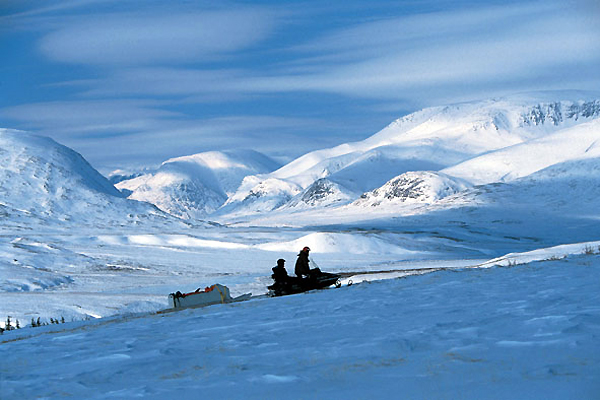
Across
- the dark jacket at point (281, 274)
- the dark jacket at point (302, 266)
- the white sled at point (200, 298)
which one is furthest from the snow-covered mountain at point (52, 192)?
the dark jacket at point (302, 266)

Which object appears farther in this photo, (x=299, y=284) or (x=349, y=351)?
(x=299, y=284)

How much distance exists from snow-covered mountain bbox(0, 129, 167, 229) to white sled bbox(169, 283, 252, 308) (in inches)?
3847

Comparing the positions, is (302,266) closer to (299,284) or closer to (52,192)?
(299,284)

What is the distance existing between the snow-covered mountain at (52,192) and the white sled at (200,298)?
9771 centimetres

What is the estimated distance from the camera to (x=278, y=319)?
1460cm

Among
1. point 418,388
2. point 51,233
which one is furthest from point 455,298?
point 51,233

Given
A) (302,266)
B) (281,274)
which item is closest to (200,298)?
(281,274)

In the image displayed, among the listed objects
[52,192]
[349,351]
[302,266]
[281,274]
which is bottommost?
[349,351]

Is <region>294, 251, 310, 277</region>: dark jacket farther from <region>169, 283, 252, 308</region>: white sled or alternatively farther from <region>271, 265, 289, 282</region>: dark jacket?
<region>169, 283, 252, 308</region>: white sled

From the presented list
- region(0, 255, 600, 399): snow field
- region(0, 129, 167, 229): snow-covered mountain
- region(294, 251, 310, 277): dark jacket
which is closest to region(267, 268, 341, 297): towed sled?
region(294, 251, 310, 277): dark jacket

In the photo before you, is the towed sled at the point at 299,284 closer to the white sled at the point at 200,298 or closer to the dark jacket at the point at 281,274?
the dark jacket at the point at 281,274

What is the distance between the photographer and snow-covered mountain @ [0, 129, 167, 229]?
398 ft

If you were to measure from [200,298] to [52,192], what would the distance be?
117 m

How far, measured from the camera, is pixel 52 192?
429ft
